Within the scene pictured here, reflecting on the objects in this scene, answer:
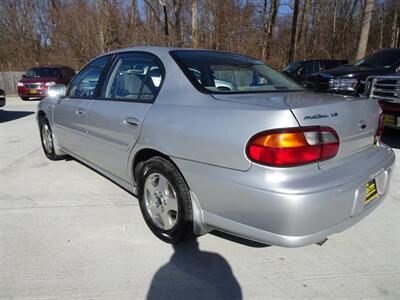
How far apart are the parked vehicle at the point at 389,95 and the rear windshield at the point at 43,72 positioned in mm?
14309

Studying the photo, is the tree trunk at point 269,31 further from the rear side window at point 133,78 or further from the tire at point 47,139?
the rear side window at point 133,78

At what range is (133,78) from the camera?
2.88m

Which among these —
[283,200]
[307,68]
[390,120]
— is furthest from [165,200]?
[307,68]

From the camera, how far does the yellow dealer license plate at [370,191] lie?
6.92 ft

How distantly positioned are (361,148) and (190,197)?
126cm

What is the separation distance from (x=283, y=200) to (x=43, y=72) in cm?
1644

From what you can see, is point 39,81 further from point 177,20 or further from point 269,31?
point 269,31

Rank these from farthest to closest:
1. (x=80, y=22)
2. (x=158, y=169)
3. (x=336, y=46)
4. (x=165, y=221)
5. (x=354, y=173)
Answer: (x=336, y=46) < (x=80, y=22) < (x=165, y=221) < (x=158, y=169) < (x=354, y=173)

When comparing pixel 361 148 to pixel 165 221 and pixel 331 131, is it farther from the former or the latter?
pixel 165 221

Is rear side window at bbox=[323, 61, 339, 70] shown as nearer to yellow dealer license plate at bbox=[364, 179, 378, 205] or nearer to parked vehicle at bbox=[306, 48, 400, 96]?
parked vehicle at bbox=[306, 48, 400, 96]

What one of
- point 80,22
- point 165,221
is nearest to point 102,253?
point 165,221

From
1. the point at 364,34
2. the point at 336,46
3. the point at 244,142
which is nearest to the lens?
the point at 244,142

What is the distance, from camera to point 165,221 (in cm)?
259

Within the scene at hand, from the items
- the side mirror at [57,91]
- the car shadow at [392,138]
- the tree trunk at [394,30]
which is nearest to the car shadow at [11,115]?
the side mirror at [57,91]
